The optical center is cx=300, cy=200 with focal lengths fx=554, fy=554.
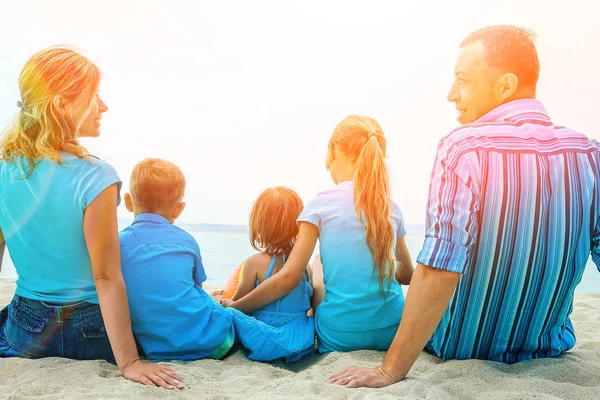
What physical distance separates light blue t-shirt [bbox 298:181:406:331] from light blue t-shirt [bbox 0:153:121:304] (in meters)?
1.12

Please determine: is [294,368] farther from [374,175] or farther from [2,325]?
[2,325]

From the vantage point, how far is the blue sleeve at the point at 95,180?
8.31 feet

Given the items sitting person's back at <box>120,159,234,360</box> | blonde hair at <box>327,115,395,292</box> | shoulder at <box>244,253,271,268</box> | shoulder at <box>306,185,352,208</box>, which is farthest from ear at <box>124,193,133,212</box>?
blonde hair at <box>327,115,395,292</box>

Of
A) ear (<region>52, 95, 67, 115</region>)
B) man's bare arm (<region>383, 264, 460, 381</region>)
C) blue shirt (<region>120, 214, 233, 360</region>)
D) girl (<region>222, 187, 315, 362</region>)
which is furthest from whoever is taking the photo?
girl (<region>222, 187, 315, 362</region>)

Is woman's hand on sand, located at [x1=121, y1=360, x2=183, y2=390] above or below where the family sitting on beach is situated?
below

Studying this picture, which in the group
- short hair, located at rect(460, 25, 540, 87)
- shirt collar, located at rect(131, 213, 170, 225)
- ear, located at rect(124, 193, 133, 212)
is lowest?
shirt collar, located at rect(131, 213, 170, 225)

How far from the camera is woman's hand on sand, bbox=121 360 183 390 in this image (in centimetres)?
237

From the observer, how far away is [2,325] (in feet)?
9.33

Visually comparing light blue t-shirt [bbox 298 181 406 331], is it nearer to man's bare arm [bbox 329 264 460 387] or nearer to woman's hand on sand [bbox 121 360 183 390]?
man's bare arm [bbox 329 264 460 387]

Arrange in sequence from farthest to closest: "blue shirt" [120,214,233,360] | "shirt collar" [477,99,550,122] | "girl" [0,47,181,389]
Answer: "blue shirt" [120,214,233,360], "girl" [0,47,181,389], "shirt collar" [477,99,550,122]

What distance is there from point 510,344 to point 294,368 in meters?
1.13

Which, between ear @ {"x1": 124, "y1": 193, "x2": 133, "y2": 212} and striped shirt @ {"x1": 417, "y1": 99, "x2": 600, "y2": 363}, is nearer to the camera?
striped shirt @ {"x1": 417, "y1": 99, "x2": 600, "y2": 363}

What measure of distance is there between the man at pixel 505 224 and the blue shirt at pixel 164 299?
849 mm

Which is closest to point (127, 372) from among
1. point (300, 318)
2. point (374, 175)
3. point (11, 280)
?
point (300, 318)
